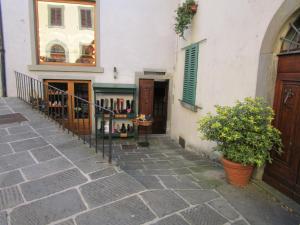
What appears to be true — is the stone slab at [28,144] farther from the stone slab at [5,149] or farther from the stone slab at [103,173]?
the stone slab at [103,173]

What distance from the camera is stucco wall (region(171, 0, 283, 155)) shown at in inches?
128

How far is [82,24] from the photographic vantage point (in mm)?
6754

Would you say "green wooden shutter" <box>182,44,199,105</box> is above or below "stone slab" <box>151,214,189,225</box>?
above

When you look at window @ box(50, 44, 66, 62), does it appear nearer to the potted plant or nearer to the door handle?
the potted plant

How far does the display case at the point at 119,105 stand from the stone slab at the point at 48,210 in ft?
14.7

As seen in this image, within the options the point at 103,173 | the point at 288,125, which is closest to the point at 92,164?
the point at 103,173

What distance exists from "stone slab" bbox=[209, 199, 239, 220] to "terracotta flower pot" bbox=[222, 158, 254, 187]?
47cm

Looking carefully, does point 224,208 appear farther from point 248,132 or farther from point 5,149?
point 5,149

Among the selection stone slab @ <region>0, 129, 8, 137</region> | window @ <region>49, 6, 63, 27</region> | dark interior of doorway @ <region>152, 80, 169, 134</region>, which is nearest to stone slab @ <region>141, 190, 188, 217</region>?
stone slab @ <region>0, 129, 8, 137</region>

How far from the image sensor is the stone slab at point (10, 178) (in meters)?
2.72

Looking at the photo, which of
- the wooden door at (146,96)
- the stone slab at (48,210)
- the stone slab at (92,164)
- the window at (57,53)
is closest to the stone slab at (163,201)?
the stone slab at (48,210)

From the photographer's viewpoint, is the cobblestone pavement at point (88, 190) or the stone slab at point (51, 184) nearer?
the cobblestone pavement at point (88, 190)

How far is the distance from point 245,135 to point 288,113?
0.59 metres

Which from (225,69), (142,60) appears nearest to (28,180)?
(225,69)
